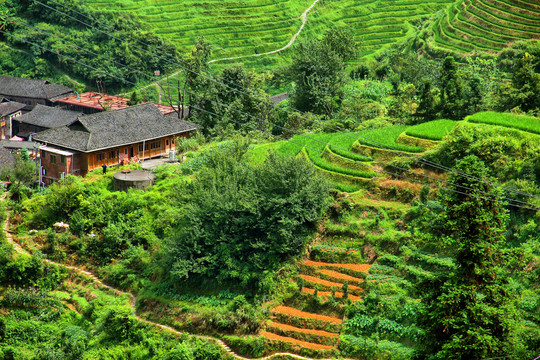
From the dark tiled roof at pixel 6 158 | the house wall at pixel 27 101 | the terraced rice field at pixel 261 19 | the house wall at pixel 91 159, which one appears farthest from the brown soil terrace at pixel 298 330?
the house wall at pixel 27 101

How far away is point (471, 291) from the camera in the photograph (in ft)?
57.2

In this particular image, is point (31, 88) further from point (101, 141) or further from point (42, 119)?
point (101, 141)

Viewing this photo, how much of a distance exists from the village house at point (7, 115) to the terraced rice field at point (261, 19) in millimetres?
21474

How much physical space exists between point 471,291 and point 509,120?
14707mm

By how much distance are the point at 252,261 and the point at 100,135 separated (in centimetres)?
1799

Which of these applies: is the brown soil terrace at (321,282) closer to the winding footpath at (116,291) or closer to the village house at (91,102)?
Result: the winding footpath at (116,291)

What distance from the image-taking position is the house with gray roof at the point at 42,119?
2542 inches

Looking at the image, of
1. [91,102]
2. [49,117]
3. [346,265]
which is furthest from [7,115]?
[346,265]

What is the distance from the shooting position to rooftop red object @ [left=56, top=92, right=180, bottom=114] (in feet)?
223

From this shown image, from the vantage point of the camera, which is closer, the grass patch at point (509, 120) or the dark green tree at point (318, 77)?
the grass patch at point (509, 120)

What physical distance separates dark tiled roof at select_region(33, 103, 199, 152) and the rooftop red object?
23.3 metres

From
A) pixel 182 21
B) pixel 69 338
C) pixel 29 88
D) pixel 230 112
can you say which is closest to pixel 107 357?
pixel 69 338

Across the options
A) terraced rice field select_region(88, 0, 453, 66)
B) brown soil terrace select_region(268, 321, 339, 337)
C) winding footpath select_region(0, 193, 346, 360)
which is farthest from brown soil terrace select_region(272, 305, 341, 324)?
terraced rice field select_region(88, 0, 453, 66)

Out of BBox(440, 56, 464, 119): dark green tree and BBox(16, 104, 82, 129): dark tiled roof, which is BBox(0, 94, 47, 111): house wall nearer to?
BBox(16, 104, 82, 129): dark tiled roof
